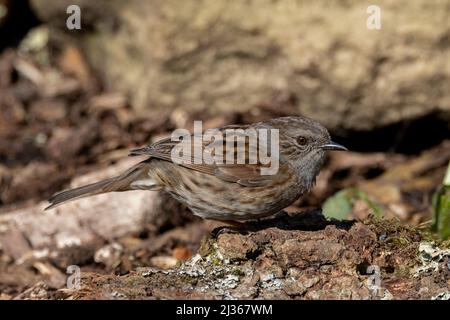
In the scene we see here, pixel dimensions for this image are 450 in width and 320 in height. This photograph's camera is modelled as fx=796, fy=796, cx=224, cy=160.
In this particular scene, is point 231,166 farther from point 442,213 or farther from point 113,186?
point 442,213

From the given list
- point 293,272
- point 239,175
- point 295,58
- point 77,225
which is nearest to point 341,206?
point 239,175

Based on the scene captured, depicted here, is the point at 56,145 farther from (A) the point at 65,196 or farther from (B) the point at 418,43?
(B) the point at 418,43

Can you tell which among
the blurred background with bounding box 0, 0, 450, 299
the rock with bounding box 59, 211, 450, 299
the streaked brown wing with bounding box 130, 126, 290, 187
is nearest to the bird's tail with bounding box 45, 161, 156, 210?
the streaked brown wing with bounding box 130, 126, 290, 187

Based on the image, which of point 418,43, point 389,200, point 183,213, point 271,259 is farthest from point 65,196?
point 418,43

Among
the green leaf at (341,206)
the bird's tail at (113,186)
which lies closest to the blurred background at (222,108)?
the green leaf at (341,206)

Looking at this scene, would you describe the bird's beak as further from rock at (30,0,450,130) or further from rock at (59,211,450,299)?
rock at (30,0,450,130)

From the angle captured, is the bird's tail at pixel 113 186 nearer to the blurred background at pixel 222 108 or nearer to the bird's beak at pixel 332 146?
the blurred background at pixel 222 108
